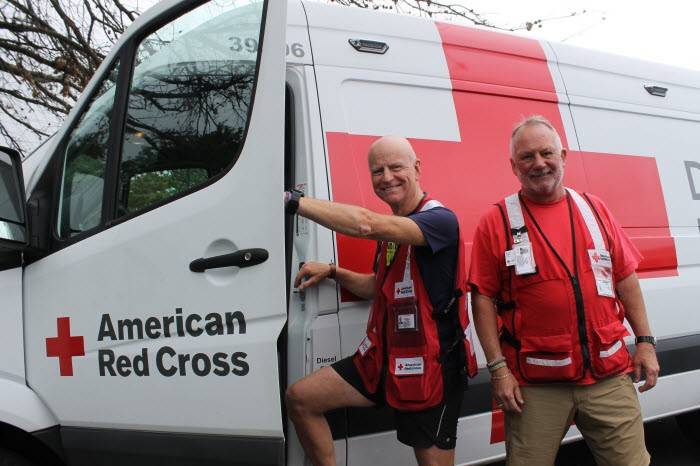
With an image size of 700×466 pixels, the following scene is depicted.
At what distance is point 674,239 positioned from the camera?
3.03m

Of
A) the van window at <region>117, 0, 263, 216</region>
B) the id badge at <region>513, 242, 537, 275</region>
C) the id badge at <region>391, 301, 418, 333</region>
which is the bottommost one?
the id badge at <region>391, 301, 418, 333</region>

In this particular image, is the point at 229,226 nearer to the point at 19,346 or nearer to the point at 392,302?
the point at 392,302

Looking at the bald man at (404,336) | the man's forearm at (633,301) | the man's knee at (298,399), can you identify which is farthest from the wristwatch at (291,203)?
the man's forearm at (633,301)

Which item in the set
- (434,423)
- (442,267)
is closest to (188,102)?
(442,267)

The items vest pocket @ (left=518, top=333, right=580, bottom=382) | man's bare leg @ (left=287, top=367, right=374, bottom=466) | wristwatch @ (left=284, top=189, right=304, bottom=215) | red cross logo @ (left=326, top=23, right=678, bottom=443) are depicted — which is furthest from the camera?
red cross logo @ (left=326, top=23, right=678, bottom=443)

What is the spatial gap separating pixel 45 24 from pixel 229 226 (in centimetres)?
637

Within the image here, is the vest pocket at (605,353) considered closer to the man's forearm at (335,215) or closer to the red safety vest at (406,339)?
the red safety vest at (406,339)

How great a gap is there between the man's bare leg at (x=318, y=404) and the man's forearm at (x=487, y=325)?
44cm

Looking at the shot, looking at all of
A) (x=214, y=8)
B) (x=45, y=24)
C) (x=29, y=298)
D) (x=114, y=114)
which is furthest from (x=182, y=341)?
(x=45, y=24)

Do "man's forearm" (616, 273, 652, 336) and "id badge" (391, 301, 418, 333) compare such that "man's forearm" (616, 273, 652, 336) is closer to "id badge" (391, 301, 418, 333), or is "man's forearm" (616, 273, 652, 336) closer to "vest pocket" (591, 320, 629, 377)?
"vest pocket" (591, 320, 629, 377)

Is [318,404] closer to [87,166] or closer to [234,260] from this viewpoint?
[234,260]

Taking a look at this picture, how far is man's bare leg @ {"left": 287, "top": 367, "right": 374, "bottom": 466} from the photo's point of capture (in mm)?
1996

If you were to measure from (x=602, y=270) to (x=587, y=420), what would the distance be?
→ 478 mm

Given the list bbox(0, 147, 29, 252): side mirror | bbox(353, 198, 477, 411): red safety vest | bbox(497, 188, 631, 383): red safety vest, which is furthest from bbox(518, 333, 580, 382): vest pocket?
bbox(0, 147, 29, 252): side mirror
